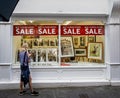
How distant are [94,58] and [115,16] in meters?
1.90

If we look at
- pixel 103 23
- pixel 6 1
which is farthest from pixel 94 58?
pixel 6 1

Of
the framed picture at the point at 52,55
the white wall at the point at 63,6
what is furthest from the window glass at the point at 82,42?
the white wall at the point at 63,6

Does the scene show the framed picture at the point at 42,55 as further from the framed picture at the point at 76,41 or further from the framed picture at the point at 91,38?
the framed picture at the point at 91,38

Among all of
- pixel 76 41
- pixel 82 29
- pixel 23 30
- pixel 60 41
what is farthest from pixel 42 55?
pixel 82 29

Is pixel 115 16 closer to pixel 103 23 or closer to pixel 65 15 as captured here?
pixel 103 23

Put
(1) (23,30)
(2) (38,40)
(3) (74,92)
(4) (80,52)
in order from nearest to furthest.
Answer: (3) (74,92)
(1) (23,30)
(2) (38,40)
(4) (80,52)

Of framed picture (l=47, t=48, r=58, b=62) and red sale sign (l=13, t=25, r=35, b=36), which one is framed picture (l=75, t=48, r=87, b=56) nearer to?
framed picture (l=47, t=48, r=58, b=62)

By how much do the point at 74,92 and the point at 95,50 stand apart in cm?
225

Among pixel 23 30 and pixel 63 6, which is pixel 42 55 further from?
pixel 63 6

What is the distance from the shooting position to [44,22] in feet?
34.9

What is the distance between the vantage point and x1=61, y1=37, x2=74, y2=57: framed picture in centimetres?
1081

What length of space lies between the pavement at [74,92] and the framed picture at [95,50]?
1.35 metres

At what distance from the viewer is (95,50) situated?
1108cm

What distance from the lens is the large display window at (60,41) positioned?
34.7 ft
